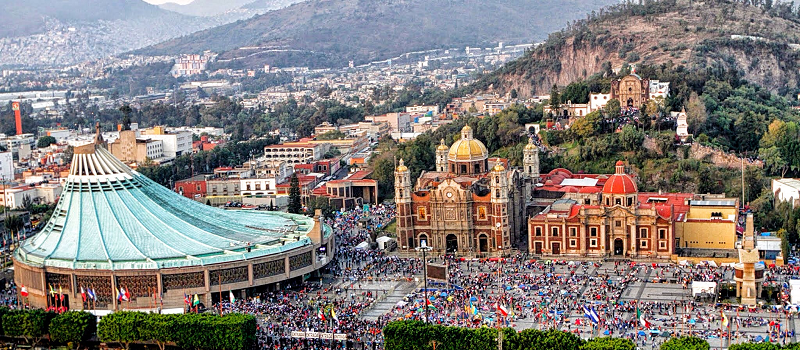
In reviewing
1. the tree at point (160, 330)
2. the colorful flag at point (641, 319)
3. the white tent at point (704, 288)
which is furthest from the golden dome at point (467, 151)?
the tree at point (160, 330)

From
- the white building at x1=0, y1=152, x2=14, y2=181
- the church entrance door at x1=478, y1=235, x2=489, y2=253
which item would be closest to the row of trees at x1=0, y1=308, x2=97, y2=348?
the church entrance door at x1=478, y1=235, x2=489, y2=253

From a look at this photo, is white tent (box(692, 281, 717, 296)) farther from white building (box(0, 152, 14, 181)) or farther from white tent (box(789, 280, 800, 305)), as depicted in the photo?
white building (box(0, 152, 14, 181))

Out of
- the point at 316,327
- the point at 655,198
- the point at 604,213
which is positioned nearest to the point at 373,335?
the point at 316,327

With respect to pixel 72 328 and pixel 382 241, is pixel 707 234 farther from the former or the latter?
pixel 72 328

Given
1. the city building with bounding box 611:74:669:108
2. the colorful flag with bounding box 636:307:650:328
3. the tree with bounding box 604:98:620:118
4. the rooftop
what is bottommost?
the colorful flag with bounding box 636:307:650:328

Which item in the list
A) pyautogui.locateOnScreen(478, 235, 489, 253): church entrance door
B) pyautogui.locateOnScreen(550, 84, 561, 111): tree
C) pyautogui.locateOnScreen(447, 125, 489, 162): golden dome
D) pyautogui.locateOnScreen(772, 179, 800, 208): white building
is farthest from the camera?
pyautogui.locateOnScreen(550, 84, 561, 111): tree

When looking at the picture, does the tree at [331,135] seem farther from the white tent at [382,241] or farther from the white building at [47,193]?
the white tent at [382,241]
